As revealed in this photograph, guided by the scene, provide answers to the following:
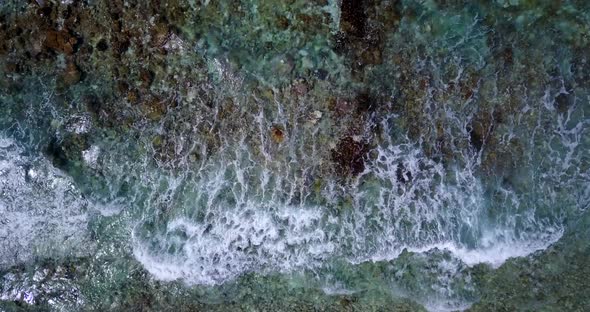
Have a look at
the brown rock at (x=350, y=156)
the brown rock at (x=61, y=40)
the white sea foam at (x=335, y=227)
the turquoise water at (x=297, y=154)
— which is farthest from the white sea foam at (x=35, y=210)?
the brown rock at (x=350, y=156)

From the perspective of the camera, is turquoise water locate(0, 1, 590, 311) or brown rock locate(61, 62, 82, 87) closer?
turquoise water locate(0, 1, 590, 311)

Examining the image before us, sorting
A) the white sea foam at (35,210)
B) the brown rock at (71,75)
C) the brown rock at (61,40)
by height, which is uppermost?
the brown rock at (61,40)

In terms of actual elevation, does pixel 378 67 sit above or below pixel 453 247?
above

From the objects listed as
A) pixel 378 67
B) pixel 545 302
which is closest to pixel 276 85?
pixel 378 67

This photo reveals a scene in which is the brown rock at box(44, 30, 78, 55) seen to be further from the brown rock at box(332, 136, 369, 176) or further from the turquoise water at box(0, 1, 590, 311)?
the brown rock at box(332, 136, 369, 176)

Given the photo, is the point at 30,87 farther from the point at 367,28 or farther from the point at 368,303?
the point at 368,303

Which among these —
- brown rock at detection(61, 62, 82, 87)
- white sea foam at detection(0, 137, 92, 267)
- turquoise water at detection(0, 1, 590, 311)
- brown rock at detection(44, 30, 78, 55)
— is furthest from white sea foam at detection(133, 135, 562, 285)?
brown rock at detection(44, 30, 78, 55)

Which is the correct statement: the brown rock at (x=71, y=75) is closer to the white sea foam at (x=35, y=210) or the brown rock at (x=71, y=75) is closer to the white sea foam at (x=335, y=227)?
the white sea foam at (x=35, y=210)

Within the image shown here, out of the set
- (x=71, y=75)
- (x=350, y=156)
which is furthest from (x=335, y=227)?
(x=71, y=75)

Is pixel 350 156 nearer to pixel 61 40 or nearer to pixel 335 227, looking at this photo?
pixel 335 227
